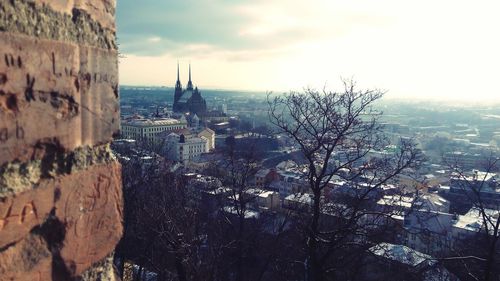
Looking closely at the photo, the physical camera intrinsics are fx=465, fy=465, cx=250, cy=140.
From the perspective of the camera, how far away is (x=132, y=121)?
193ft

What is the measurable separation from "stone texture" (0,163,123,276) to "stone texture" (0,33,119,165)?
0.21 feet

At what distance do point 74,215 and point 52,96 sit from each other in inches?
8.5

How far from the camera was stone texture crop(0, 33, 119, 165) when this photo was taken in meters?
0.67

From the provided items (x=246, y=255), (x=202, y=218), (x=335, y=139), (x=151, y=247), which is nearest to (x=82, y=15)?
(x=335, y=139)

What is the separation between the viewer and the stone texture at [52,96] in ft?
2.20

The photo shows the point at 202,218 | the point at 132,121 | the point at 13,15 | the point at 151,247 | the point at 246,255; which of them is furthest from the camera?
the point at 132,121

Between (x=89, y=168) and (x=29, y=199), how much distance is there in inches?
6.3

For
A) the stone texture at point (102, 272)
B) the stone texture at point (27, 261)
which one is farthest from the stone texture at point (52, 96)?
the stone texture at point (102, 272)

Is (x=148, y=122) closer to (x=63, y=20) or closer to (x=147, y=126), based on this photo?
(x=147, y=126)

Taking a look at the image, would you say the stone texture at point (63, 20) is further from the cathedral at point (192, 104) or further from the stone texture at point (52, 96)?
the cathedral at point (192, 104)

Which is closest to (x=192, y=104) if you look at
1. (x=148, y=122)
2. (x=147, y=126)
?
(x=148, y=122)

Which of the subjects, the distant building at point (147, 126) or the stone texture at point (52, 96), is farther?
the distant building at point (147, 126)

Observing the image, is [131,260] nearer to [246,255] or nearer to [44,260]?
[246,255]

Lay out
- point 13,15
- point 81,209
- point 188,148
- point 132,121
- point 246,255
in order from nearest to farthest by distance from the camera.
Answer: point 13,15 < point 81,209 < point 246,255 < point 188,148 < point 132,121
